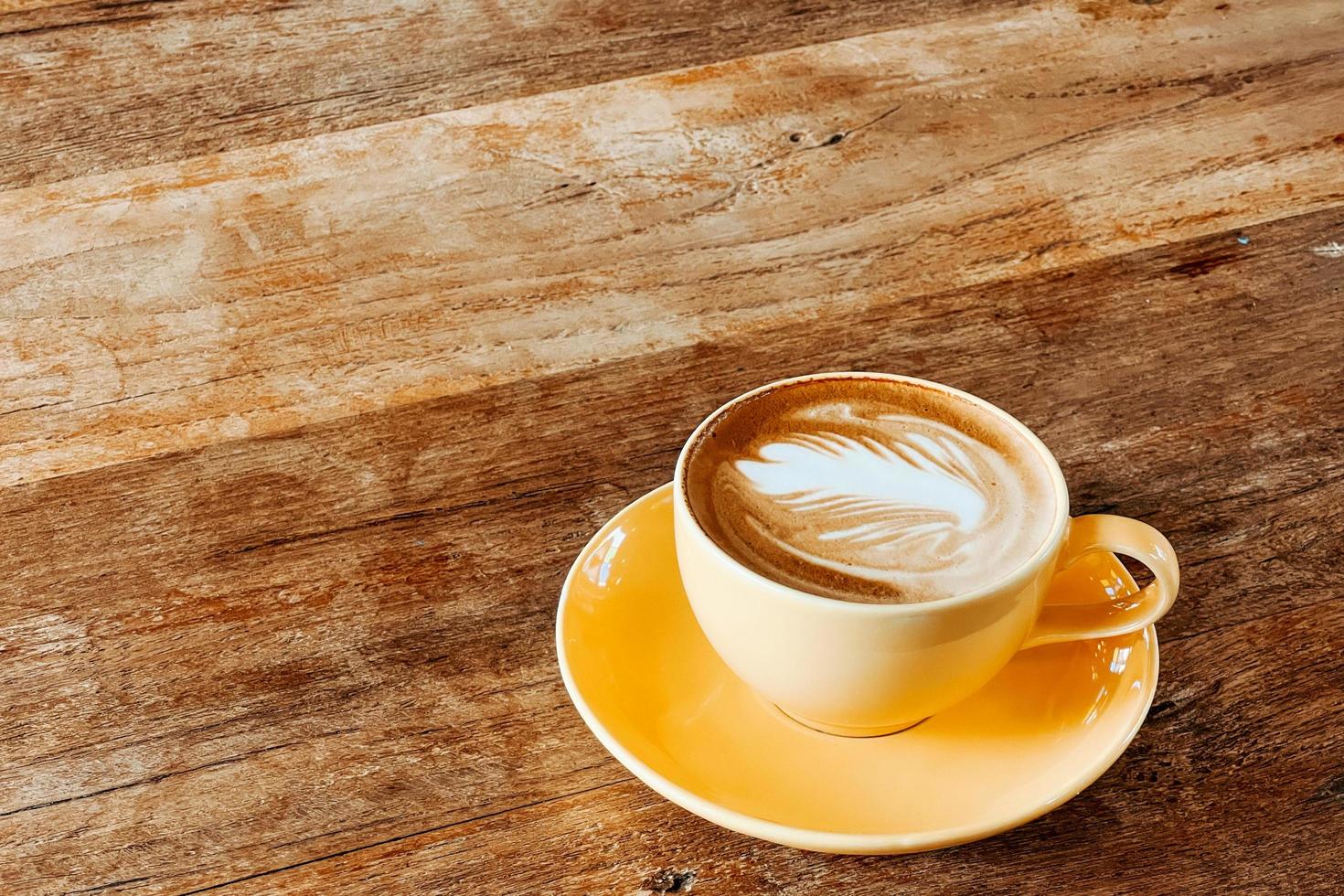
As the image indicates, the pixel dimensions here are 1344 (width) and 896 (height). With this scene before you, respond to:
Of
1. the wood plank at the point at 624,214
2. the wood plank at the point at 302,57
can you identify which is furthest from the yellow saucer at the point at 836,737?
the wood plank at the point at 302,57

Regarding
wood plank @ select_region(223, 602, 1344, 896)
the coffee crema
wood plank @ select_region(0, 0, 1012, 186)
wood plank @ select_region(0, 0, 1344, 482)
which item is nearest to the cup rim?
the coffee crema

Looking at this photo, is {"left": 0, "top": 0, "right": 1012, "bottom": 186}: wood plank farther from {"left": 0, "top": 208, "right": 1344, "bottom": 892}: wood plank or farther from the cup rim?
the cup rim

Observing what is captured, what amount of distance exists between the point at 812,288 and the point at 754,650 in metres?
0.48

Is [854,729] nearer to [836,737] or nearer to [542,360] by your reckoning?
[836,737]

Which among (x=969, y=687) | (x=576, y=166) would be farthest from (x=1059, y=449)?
(x=576, y=166)

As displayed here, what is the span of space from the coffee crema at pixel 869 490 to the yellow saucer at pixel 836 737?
7 cm

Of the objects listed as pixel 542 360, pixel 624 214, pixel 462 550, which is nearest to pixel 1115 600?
pixel 462 550

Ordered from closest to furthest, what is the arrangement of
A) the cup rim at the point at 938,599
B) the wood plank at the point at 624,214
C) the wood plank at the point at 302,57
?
the cup rim at the point at 938,599
the wood plank at the point at 624,214
the wood plank at the point at 302,57

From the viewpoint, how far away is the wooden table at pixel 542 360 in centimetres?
51

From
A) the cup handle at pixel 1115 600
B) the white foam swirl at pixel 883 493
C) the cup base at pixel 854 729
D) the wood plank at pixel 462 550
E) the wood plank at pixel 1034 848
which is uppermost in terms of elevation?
the white foam swirl at pixel 883 493

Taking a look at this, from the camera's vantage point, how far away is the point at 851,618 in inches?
17.6

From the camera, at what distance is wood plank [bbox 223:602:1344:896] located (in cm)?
48

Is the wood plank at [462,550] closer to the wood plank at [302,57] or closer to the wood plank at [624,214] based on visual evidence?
the wood plank at [624,214]

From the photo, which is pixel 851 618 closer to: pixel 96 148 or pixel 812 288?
pixel 812 288
